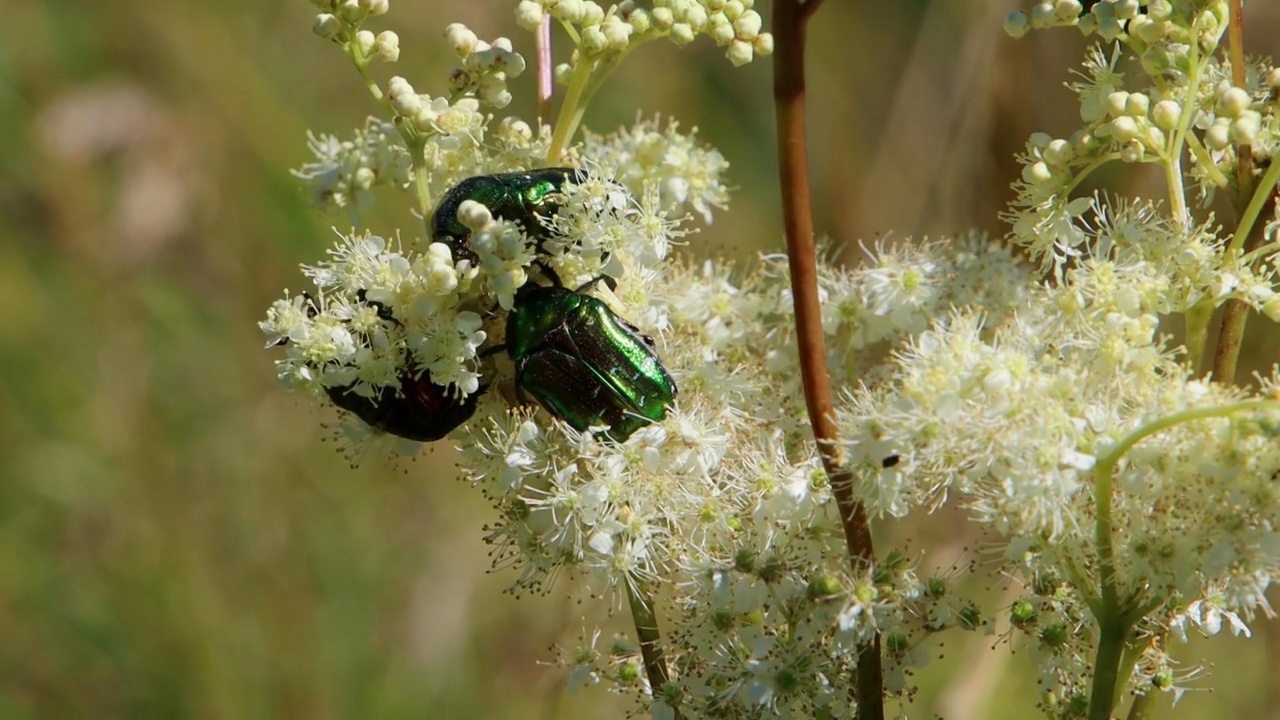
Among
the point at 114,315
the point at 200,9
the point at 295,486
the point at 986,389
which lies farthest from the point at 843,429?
the point at 200,9

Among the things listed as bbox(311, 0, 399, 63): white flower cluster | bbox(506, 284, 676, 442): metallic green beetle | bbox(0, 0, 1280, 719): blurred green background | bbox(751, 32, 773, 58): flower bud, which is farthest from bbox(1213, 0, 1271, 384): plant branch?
bbox(0, 0, 1280, 719): blurred green background

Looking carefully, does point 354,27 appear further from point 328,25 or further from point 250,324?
point 250,324

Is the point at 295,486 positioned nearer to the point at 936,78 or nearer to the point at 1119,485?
the point at 936,78

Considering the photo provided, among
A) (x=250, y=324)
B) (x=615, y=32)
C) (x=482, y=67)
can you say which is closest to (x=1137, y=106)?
(x=615, y=32)

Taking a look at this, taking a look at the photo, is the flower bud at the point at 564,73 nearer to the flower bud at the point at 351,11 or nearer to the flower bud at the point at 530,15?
the flower bud at the point at 530,15

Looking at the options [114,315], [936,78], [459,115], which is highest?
[936,78]

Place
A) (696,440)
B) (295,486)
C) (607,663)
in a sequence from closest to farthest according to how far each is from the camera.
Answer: (696,440) → (607,663) → (295,486)

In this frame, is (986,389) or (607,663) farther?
(607,663)


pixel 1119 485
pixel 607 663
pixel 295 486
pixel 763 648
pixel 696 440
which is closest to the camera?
pixel 1119 485
